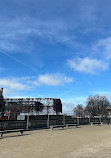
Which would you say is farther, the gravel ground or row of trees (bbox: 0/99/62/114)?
row of trees (bbox: 0/99/62/114)

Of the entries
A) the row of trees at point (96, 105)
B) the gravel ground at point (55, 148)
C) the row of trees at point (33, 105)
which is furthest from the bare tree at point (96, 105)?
the gravel ground at point (55, 148)

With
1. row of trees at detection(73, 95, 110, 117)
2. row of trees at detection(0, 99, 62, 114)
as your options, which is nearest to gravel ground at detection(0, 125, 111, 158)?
row of trees at detection(0, 99, 62, 114)

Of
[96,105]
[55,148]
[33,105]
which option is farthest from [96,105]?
[55,148]

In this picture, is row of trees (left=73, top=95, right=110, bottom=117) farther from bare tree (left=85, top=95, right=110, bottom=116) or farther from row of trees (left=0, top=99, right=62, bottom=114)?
row of trees (left=0, top=99, right=62, bottom=114)

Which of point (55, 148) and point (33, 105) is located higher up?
point (33, 105)

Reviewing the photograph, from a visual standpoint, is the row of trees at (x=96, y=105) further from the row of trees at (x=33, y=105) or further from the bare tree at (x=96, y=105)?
the row of trees at (x=33, y=105)

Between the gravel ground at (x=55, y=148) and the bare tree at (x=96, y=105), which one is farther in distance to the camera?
the bare tree at (x=96, y=105)

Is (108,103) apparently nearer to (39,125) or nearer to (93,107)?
(93,107)

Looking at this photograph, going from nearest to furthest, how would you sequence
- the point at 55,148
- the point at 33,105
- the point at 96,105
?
the point at 55,148 < the point at 33,105 < the point at 96,105

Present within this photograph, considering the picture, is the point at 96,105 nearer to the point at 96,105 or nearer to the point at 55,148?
the point at 96,105

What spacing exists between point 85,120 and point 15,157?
2242 centimetres

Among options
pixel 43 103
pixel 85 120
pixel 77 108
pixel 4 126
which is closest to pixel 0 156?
pixel 4 126

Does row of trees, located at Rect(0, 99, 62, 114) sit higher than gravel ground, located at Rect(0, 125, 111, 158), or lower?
higher

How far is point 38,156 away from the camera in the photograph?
20.2 ft
